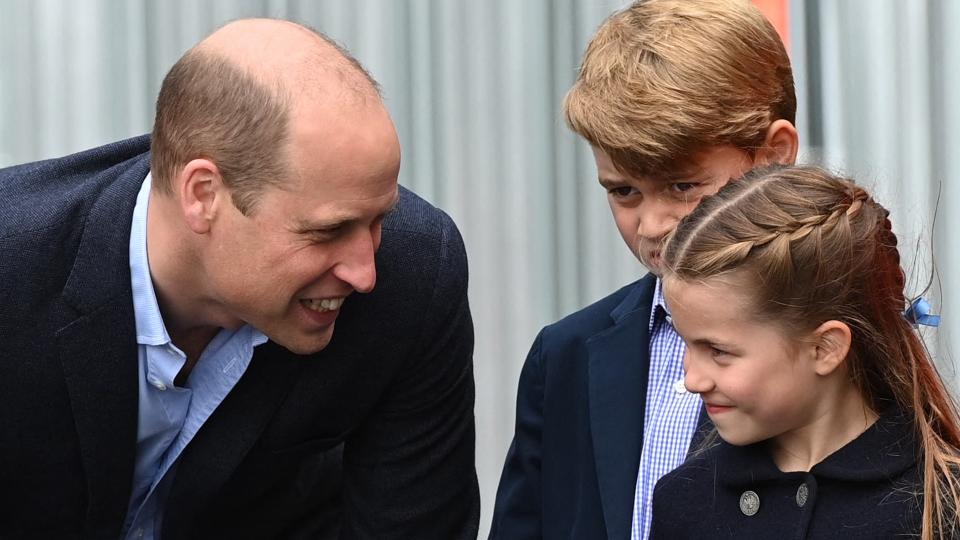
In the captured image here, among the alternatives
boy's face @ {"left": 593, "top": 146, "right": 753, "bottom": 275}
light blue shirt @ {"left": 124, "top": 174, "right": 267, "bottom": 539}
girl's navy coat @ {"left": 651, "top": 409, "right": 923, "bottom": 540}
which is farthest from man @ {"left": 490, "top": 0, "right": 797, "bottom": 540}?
light blue shirt @ {"left": 124, "top": 174, "right": 267, "bottom": 539}

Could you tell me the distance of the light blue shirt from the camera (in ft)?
8.71

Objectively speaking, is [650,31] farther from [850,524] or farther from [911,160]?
[911,160]

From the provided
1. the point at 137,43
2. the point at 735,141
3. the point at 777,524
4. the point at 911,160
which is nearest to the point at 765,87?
the point at 735,141

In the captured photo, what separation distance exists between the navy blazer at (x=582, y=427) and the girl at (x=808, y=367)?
29 centimetres

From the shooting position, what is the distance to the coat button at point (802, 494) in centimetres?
214

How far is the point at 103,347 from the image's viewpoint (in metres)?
2.60

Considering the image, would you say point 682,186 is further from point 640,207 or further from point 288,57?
point 288,57

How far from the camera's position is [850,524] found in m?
2.10

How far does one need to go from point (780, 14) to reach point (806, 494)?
181cm

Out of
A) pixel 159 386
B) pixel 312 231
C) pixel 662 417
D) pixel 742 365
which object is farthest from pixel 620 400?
pixel 159 386

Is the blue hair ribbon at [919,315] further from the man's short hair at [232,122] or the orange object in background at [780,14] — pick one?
the orange object in background at [780,14]

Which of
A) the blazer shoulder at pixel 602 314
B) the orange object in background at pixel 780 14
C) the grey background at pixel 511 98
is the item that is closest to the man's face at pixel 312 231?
the blazer shoulder at pixel 602 314

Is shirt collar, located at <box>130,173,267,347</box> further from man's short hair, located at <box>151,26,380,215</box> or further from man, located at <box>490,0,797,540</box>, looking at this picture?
man, located at <box>490,0,797,540</box>

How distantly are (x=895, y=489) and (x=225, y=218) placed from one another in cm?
110
